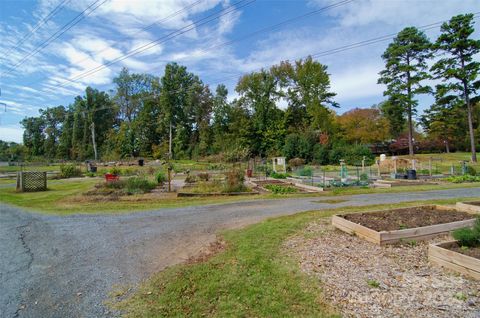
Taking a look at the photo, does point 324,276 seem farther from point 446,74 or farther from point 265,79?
point 265,79

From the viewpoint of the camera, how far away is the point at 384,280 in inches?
124

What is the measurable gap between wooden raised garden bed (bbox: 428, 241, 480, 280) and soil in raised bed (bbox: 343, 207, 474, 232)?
98 cm

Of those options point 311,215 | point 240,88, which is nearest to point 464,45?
point 240,88

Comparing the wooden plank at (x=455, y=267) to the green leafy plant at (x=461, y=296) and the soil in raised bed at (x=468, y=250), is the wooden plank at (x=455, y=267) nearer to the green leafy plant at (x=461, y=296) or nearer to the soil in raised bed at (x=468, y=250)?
the soil in raised bed at (x=468, y=250)

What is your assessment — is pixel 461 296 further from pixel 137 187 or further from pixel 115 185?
pixel 115 185

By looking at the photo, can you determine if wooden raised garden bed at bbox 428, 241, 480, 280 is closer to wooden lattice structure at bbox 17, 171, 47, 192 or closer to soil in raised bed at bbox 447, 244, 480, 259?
soil in raised bed at bbox 447, 244, 480, 259

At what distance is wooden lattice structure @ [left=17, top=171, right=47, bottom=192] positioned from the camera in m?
13.9

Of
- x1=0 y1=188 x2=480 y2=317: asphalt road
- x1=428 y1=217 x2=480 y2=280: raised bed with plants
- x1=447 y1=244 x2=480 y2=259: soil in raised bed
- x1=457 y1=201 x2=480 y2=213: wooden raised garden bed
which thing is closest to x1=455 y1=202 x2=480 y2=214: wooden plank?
x1=457 y1=201 x2=480 y2=213: wooden raised garden bed

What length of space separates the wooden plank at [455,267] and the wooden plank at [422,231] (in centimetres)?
70

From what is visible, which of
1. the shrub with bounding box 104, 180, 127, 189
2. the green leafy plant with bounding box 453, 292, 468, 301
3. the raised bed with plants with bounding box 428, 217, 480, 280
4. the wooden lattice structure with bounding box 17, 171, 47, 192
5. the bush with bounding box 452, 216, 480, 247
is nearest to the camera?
the green leafy plant with bounding box 453, 292, 468, 301

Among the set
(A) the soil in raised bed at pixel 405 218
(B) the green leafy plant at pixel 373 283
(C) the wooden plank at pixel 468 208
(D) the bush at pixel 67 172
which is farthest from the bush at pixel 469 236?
(D) the bush at pixel 67 172

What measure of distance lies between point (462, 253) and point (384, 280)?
3.85 feet

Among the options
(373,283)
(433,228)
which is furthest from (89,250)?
(433,228)

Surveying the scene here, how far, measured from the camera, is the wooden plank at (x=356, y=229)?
172 inches
